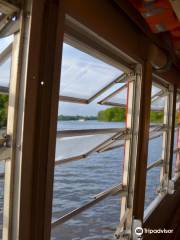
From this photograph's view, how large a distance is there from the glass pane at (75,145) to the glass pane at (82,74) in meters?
0.30

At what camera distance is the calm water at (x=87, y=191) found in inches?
93.5

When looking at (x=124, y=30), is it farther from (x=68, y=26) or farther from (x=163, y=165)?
(x=163, y=165)

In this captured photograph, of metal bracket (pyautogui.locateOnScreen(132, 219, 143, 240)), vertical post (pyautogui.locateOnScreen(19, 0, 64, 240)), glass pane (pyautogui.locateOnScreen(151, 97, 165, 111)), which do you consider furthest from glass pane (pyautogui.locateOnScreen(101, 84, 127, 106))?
vertical post (pyautogui.locateOnScreen(19, 0, 64, 240))

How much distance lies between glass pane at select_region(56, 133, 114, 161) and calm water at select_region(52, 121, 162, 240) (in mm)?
89

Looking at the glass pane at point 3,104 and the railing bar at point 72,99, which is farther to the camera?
the railing bar at point 72,99

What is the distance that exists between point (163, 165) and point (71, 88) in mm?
Result: 2534

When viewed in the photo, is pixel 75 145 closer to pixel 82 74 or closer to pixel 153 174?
pixel 82 74

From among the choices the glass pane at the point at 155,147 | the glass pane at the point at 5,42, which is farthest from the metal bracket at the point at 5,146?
the glass pane at the point at 155,147

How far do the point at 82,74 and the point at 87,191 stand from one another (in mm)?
1040

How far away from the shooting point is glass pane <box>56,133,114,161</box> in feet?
6.47

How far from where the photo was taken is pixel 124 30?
2227 mm

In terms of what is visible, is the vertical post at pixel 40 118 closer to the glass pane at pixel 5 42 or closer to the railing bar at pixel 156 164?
the glass pane at pixel 5 42

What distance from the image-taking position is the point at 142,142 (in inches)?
110

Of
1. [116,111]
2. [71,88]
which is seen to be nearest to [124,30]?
[71,88]
